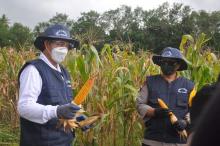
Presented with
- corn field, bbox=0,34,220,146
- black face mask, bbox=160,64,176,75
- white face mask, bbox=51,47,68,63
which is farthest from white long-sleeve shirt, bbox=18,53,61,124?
corn field, bbox=0,34,220,146

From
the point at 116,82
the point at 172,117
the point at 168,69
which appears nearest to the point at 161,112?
the point at 172,117

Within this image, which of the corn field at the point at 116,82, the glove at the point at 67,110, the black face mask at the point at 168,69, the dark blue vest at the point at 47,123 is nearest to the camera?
the glove at the point at 67,110

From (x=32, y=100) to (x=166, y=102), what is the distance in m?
1.35

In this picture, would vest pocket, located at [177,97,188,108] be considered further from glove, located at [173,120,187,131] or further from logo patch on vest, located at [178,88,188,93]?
glove, located at [173,120,187,131]

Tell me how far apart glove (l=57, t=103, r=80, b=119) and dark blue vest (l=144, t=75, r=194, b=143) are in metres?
1.18

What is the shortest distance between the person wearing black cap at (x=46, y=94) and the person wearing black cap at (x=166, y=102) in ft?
2.74

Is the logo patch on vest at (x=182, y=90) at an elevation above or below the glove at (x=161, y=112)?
above

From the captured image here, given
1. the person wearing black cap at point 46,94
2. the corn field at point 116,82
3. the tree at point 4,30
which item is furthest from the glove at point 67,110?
the tree at point 4,30

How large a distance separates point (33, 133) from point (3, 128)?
3.71m

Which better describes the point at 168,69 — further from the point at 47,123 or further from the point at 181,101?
the point at 47,123

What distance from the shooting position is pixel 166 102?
3828 mm

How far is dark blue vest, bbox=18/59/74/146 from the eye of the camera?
3.00 metres

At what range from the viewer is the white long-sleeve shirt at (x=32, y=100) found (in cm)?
282

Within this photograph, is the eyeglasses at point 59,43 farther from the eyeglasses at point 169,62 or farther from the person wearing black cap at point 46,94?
the eyeglasses at point 169,62
